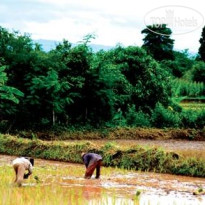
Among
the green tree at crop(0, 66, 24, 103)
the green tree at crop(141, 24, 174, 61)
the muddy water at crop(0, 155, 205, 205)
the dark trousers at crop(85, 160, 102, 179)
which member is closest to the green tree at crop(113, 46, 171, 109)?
the green tree at crop(0, 66, 24, 103)

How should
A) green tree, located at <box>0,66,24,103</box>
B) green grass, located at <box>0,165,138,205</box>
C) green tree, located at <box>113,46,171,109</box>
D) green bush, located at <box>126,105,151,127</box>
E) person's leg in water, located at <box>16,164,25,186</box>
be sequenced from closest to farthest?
green grass, located at <box>0,165,138,205</box>, person's leg in water, located at <box>16,164,25,186</box>, green tree, located at <box>0,66,24,103</box>, green bush, located at <box>126,105,151,127</box>, green tree, located at <box>113,46,171,109</box>

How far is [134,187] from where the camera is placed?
1059 cm

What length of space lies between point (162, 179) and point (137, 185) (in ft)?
3.58

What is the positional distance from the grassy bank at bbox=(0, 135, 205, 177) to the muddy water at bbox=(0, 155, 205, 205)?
0.38m

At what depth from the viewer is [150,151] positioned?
13281 mm

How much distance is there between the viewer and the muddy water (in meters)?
9.02

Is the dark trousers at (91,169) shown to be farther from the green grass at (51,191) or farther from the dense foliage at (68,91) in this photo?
the dense foliage at (68,91)

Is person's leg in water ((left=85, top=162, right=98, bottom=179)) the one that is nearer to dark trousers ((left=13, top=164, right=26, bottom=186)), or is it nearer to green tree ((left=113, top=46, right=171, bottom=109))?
dark trousers ((left=13, top=164, right=26, bottom=186))

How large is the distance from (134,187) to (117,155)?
11.3 ft

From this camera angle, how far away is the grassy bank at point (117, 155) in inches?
496

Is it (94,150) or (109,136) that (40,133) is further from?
(94,150)

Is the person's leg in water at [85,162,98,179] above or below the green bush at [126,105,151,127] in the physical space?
below

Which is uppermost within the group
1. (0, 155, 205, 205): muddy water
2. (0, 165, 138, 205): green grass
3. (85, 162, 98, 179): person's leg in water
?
(85, 162, 98, 179): person's leg in water

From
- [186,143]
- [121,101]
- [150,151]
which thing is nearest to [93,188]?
[150,151]
